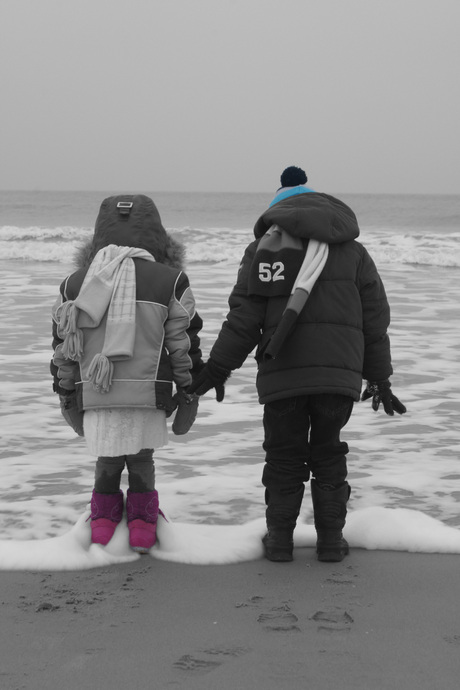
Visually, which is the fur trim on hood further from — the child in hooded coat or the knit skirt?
the knit skirt

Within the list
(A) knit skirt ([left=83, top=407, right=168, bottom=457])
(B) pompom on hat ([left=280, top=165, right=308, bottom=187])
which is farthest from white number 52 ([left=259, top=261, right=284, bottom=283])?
(A) knit skirt ([left=83, top=407, right=168, bottom=457])

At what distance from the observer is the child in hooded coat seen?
10.2 feet

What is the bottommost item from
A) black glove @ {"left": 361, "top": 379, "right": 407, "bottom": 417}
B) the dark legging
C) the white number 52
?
the dark legging

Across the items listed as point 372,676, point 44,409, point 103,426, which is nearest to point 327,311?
point 103,426

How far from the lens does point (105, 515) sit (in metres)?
3.30

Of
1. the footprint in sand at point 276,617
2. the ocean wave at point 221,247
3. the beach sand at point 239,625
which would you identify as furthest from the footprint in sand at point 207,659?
the ocean wave at point 221,247

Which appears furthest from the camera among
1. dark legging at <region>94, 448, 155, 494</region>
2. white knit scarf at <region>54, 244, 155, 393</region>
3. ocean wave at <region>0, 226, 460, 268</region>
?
ocean wave at <region>0, 226, 460, 268</region>

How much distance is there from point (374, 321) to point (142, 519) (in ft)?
3.87

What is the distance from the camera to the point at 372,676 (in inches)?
88.3

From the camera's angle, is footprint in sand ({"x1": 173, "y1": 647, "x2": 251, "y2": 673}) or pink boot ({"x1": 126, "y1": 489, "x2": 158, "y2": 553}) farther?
pink boot ({"x1": 126, "y1": 489, "x2": 158, "y2": 553})

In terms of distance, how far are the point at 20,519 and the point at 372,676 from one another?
1.93m

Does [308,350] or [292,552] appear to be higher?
[308,350]

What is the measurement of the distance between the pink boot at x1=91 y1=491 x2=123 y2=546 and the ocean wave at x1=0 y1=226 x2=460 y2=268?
11.5 meters

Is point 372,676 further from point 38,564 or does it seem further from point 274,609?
point 38,564
